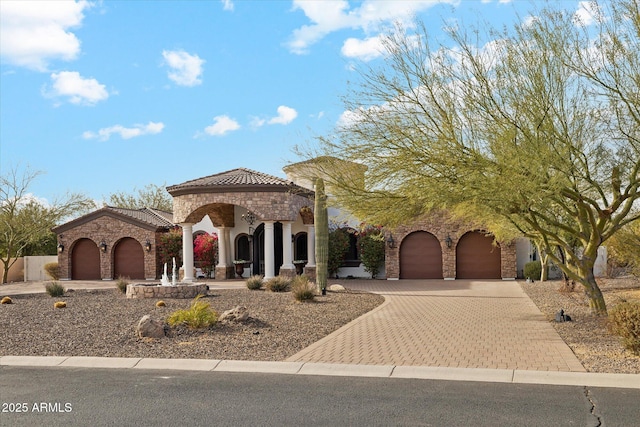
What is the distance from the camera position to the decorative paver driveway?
9859 millimetres

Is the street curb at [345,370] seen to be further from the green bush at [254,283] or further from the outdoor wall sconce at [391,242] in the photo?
the outdoor wall sconce at [391,242]

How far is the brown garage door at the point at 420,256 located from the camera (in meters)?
30.3

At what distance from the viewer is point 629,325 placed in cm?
985

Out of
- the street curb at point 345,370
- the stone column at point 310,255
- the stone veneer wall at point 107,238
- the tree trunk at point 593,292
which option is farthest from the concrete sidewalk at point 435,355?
the stone veneer wall at point 107,238

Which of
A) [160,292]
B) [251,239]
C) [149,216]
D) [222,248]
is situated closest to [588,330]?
[160,292]

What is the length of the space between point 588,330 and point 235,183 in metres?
16.6

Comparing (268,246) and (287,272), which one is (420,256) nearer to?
(287,272)

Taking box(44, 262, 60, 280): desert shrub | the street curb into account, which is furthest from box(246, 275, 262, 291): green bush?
box(44, 262, 60, 280): desert shrub

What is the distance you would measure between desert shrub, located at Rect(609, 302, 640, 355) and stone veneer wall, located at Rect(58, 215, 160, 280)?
25357mm

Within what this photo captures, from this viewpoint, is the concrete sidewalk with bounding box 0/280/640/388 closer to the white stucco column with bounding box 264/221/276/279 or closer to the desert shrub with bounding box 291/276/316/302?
the desert shrub with bounding box 291/276/316/302

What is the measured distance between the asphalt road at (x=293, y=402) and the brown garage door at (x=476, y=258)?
22247mm

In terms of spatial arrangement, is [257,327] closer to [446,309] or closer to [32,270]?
[446,309]

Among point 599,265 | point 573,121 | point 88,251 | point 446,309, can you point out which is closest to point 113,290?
point 88,251

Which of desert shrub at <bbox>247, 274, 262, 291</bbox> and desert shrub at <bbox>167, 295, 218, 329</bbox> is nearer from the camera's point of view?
desert shrub at <bbox>167, 295, 218, 329</bbox>
